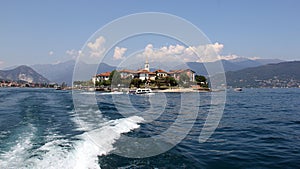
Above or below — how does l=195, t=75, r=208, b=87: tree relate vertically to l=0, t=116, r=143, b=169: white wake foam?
above

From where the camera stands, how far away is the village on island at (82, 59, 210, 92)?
10106 cm

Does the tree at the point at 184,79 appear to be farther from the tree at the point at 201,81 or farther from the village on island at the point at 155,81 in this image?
the tree at the point at 201,81

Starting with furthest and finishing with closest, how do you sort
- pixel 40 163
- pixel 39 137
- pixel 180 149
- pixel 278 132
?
pixel 278 132 → pixel 39 137 → pixel 180 149 → pixel 40 163

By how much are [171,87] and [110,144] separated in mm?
91112

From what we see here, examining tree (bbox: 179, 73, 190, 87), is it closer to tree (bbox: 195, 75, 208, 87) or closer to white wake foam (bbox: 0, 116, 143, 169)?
tree (bbox: 195, 75, 208, 87)

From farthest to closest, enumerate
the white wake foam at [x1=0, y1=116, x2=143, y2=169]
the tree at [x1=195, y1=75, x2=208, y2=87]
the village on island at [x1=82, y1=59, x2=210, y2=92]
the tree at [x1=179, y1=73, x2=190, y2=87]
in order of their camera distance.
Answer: the tree at [x1=195, y1=75, x2=208, y2=87]
the tree at [x1=179, y1=73, x2=190, y2=87]
the village on island at [x1=82, y1=59, x2=210, y2=92]
the white wake foam at [x1=0, y1=116, x2=143, y2=169]

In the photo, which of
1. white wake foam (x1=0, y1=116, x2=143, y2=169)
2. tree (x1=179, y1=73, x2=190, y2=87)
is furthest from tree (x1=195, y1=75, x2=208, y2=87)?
white wake foam (x1=0, y1=116, x2=143, y2=169)

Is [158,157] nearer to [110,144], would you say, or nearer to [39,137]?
[110,144]

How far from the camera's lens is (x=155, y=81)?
10725 cm

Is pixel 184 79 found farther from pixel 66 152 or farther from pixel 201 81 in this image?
pixel 66 152

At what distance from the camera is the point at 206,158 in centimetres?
927

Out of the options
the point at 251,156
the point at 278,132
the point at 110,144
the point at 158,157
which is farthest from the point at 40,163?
the point at 278,132

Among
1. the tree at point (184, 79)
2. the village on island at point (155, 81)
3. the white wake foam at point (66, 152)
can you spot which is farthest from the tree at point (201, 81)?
the white wake foam at point (66, 152)

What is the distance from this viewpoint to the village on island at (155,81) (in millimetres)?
101062
